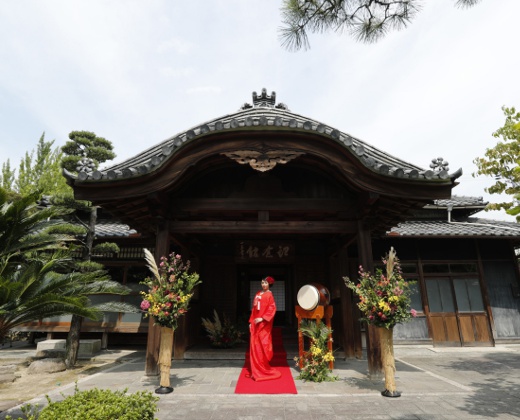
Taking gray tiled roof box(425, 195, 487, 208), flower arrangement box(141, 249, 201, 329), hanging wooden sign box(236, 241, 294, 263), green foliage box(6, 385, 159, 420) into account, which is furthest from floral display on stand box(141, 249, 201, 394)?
gray tiled roof box(425, 195, 487, 208)

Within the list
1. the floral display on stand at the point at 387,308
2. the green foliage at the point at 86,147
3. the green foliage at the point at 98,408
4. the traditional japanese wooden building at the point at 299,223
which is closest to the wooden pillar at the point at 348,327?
the traditional japanese wooden building at the point at 299,223

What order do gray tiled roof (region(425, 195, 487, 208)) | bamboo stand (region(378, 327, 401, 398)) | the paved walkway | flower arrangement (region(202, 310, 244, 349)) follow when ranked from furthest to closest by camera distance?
gray tiled roof (region(425, 195, 487, 208)) < flower arrangement (region(202, 310, 244, 349)) < bamboo stand (region(378, 327, 401, 398)) < the paved walkway

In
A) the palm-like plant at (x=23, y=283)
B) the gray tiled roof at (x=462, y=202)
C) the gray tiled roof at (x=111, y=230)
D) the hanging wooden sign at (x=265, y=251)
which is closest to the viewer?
→ the palm-like plant at (x=23, y=283)

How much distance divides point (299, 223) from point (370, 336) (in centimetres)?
284

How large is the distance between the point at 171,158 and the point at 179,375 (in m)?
4.72

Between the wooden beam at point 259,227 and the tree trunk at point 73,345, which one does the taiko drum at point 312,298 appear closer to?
the wooden beam at point 259,227

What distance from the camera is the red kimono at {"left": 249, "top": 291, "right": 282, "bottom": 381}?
6.29m

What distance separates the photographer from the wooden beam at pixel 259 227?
22.9 ft

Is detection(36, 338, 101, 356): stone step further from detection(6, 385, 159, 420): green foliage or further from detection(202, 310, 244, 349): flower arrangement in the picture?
detection(6, 385, 159, 420): green foliage

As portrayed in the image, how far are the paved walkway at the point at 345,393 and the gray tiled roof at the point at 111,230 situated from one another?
14.6 ft

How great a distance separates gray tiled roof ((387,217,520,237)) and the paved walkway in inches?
166

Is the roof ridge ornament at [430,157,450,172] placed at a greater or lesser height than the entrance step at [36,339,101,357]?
greater

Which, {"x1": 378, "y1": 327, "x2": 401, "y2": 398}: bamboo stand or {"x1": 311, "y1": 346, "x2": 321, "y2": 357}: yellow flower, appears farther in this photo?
{"x1": 311, "y1": 346, "x2": 321, "y2": 357}: yellow flower

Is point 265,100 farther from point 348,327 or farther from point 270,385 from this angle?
point 270,385
